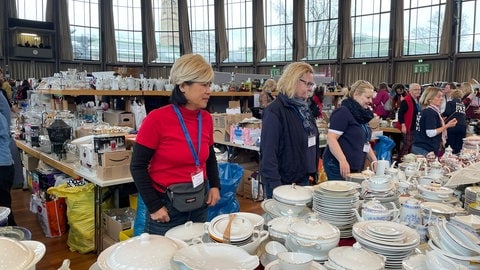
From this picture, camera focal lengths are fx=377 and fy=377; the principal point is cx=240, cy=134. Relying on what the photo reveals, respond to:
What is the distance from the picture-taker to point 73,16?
17094mm

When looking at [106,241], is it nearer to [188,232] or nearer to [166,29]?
[188,232]

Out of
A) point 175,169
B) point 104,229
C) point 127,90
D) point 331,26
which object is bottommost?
point 104,229

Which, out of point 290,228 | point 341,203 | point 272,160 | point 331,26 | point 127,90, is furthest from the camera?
point 331,26

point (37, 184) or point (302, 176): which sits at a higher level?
point (302, 176)

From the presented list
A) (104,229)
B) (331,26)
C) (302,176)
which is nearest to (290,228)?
(302,176)

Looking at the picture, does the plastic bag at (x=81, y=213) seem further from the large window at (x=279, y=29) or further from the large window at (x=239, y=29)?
the large window at (x=239, y=29)

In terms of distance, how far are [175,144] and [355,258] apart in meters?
0.94

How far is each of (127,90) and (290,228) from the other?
3.93 metres

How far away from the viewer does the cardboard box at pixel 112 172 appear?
9.53 ft

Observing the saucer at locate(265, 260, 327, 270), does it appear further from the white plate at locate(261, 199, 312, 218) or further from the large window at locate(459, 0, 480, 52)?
the large window at locate(459, 0, 480, 52)

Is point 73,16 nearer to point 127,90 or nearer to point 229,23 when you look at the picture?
point 229,23

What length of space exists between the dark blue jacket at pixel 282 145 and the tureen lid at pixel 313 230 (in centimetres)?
87

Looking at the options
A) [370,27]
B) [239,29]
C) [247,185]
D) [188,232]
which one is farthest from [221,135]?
[239,29]

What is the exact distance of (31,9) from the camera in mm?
16328
